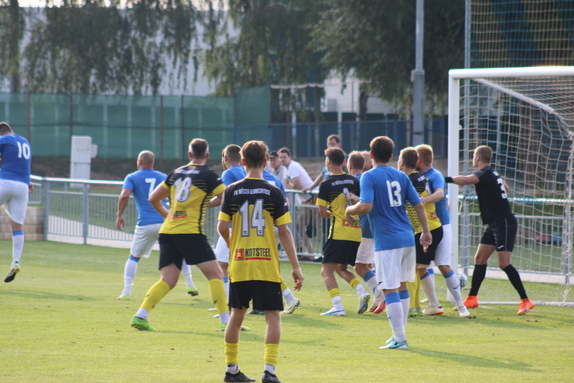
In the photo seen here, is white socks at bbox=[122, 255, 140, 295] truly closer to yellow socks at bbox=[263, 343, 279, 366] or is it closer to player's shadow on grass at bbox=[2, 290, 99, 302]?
player's shadow on grass at bbox=[2, 290, 99, 302]

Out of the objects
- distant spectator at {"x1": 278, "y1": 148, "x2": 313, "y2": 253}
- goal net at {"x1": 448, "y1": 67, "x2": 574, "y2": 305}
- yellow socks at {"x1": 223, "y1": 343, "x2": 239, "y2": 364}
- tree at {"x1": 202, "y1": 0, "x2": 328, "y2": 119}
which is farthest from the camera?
tree at {"x1": 202, "y1": 0, "x2": 328, "y2": 119}

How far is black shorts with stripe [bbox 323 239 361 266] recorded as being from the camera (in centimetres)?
866

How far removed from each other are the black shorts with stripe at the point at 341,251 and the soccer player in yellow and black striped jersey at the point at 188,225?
5.84ft

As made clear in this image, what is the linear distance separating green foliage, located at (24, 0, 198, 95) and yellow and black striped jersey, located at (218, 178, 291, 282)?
102 ft

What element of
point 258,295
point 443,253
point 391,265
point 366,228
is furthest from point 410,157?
point 258,295

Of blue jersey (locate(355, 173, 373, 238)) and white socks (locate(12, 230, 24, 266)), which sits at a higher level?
blue jersey (locate(355, 173, 373, 238))

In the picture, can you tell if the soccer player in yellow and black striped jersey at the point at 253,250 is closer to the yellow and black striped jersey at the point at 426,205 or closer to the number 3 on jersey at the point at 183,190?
the number 3 on jersey at the point at 183,190

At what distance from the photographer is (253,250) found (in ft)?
17.9

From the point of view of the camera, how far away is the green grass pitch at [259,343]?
561 centimetres

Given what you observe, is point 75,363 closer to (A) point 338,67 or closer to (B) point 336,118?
(A) point 338,67

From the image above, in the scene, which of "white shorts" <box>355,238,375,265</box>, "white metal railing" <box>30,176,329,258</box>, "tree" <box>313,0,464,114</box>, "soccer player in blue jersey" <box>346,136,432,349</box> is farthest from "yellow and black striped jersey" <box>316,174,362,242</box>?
"tree" <box>313,0,464,114</box>

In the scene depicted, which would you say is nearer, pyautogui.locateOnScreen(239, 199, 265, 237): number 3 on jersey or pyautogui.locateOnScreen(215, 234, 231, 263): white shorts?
pyautogui.locateOnScreen(239, 199, 265, 237): number 3 on jersey

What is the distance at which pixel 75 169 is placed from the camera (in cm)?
2584

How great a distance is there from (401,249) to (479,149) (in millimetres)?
2778
